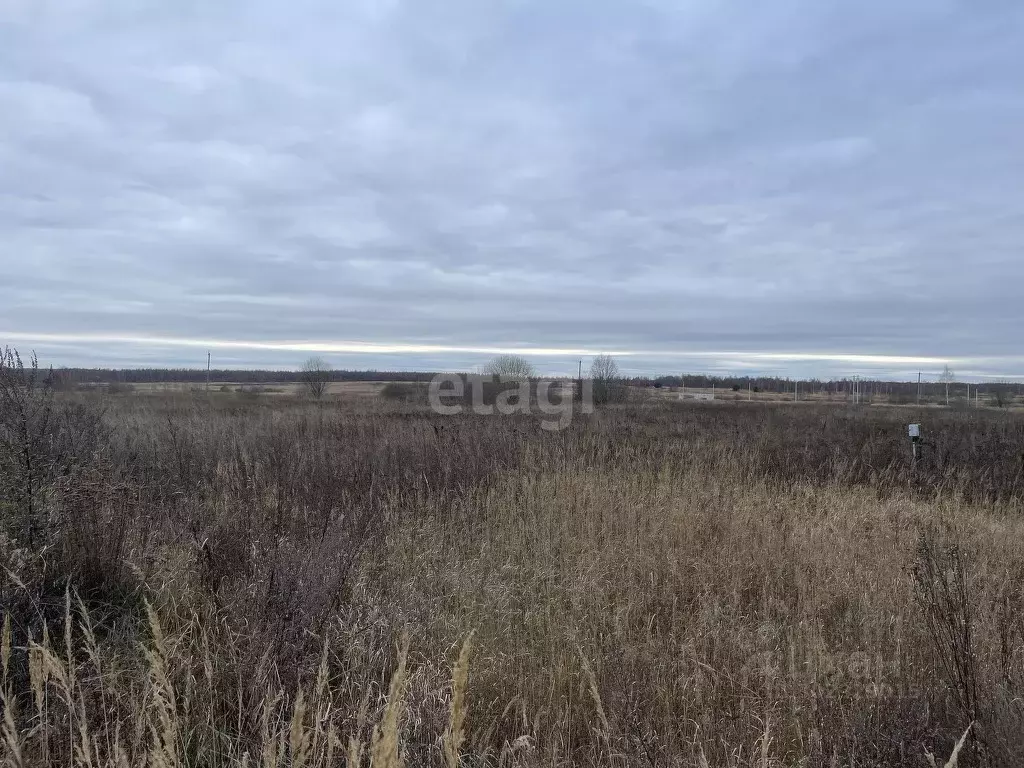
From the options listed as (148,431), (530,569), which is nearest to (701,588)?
(530,569)

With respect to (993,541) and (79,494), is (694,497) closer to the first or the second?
(993,541)

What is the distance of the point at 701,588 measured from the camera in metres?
4.14

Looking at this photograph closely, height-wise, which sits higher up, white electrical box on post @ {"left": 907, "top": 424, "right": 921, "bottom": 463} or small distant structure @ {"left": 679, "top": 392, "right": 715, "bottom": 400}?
white electrical box on post @ {"left": 907, "top": 424, "right": 921, "bottom": 463}

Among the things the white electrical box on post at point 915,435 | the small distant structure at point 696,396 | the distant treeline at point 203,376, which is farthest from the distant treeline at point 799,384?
the white electrical box on post at point 915,435

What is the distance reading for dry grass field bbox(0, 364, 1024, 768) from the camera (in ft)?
7.05

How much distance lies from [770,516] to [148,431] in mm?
11137

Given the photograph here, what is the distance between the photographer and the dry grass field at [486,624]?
215 cm

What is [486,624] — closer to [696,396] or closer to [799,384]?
[696,396]

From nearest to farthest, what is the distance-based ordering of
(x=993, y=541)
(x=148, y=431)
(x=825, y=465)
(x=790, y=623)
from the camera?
(x=790, y=623)
(x=993, y=541)
(x=825, y=465)
(x=148, y=431)

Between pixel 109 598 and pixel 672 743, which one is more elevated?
pixel 109 598

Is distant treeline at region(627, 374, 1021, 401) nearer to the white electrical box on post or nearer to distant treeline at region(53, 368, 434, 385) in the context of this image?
distant treeline at region(53, 368, 434, 385)
